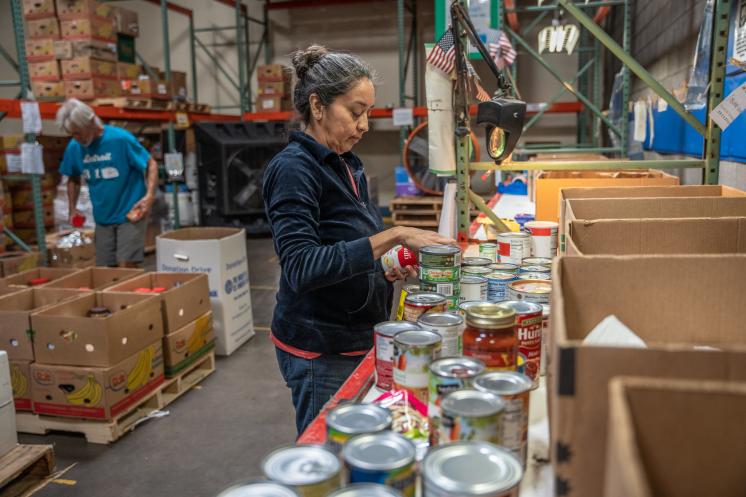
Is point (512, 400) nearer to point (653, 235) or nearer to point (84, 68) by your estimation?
point (653, 235)

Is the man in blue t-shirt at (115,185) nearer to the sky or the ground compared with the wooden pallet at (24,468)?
nearer to the sky

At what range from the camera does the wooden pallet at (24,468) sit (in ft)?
8.88

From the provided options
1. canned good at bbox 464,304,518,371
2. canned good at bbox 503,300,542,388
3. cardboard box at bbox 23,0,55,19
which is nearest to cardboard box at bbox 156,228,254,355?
canned good at bbox 503,300,542,388

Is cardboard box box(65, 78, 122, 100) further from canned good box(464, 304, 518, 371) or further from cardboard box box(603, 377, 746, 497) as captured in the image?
cardboard box box(603, 377, 746, 497)

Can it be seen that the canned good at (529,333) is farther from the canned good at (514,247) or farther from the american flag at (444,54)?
the american flag at (444,54)

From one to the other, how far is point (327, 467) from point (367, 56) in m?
10.7

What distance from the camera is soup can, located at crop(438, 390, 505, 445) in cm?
89

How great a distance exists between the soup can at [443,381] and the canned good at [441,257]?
625 mm

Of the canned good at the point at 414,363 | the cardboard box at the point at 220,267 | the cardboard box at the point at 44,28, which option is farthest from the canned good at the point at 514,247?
the cardboard box at the point at 44,28

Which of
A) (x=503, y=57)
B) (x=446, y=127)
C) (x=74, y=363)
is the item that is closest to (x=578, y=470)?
(x=446, y=127)

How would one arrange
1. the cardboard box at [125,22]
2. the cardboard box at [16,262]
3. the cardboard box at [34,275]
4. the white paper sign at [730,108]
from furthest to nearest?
the cardboard box at [125,22] → the cardboard box at [16,262] → the cardboard box at [34,275] → the white paper sign at [730,108]

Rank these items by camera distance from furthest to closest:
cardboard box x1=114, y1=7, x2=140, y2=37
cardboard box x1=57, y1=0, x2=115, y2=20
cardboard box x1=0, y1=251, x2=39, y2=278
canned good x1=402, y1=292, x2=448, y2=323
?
cardboard box x1=114, y1=7, x2=140, y2=37 → cardboard box x1=57, y1=0, x2=115, y2=20 → cardboard box x1=0, y1=251, x2=39, y2=278 → canned good x1=402, y1=292, x2=448, y2=323

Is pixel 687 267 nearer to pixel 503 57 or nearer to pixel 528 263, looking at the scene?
pixel 528 263

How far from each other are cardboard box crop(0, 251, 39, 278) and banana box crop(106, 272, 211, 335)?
1840 millimetres
